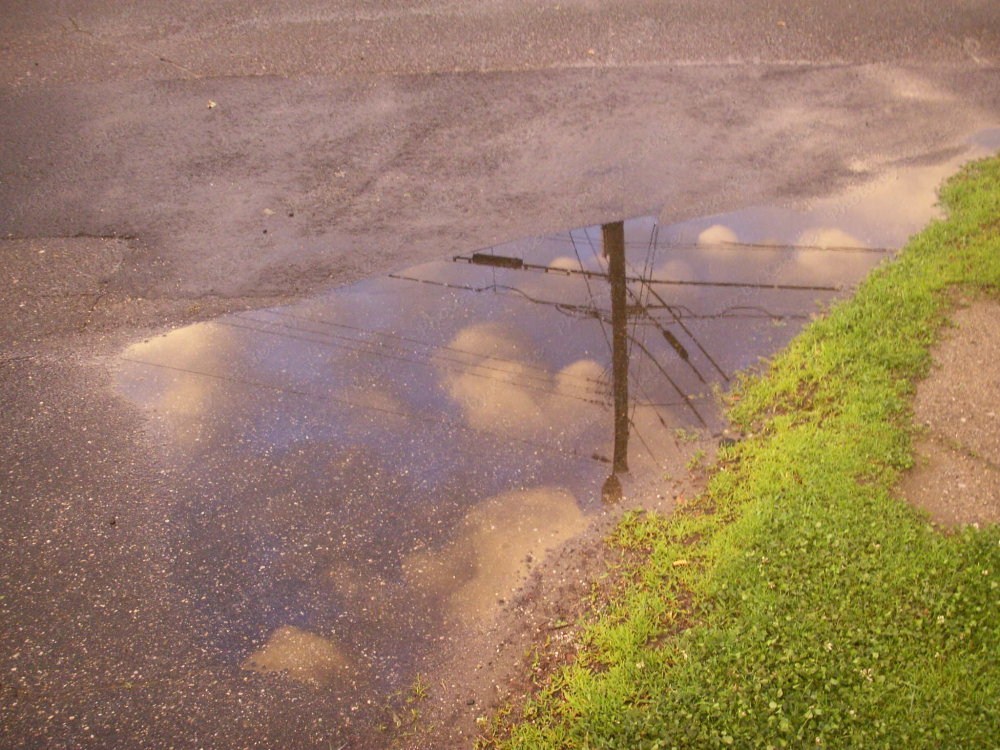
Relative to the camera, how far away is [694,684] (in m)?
3.11

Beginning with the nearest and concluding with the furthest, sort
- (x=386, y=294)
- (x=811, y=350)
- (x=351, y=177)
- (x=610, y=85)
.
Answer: (x=811, y=350), (x=386, y=294), (x=351, y=177), (x=610, y=85)

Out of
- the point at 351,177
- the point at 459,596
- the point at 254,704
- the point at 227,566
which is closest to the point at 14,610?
the point at 227,566

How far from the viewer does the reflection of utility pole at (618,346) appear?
167 inches

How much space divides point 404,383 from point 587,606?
1.88 m

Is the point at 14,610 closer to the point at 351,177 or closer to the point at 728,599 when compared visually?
the point at 728,599

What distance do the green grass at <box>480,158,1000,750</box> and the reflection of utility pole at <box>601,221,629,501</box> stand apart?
371 mm

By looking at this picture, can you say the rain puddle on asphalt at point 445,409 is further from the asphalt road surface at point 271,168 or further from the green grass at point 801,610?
the green grass at point 801,610

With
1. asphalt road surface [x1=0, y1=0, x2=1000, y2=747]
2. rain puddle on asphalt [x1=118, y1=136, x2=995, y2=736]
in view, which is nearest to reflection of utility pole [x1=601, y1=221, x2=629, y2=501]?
rain puddle on asphalt [x1=118, y1=136, x2=995, y2=736]

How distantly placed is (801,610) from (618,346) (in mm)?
2111

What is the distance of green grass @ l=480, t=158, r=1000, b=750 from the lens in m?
2.98

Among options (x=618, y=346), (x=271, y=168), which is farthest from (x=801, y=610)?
(x=271, y=168)

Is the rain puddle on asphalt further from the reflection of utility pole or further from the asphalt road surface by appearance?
the asphalt road surface

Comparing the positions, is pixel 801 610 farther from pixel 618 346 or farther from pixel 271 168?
pixel 271 168

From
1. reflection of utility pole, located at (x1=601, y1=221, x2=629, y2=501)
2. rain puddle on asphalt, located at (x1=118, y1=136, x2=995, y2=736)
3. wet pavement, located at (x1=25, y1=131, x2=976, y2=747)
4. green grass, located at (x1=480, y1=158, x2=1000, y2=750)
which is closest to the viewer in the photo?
green grass, located at (x1=480, y1=158, x2=1000, y2=750)
